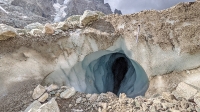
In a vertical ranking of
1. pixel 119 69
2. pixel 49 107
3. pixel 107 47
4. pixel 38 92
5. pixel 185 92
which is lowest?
pixel 119 69

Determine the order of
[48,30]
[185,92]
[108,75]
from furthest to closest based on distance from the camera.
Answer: [108,75] → [48,30] → [185,92]

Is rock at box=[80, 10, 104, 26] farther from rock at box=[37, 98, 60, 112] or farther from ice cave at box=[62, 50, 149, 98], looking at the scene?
rock at box=[37, 98, 60, 112]

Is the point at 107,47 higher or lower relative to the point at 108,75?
higher

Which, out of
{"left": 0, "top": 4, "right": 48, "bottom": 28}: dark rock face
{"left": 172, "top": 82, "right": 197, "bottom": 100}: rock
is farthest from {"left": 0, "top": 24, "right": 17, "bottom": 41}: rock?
{"left": 0, "top": 4, "right": 48, "bottom": 28}: dark rock face

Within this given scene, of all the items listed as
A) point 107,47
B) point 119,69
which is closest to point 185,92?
point 107,47

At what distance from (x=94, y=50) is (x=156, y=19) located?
1966 millimetres

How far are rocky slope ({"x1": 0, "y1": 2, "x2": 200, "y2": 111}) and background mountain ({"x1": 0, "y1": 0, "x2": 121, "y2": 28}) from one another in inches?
912

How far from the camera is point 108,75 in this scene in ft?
26.8

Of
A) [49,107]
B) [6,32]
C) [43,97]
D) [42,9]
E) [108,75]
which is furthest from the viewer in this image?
[42,9]

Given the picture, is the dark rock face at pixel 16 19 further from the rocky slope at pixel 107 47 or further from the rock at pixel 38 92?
the rock at pixel 38 92

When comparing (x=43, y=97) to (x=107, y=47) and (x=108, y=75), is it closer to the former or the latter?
(x=107, y=47)

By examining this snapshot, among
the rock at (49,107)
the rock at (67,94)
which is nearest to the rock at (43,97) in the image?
the rock at (67,94)

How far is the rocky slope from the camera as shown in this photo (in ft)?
15.2

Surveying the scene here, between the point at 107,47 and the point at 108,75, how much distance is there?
2956 mm
